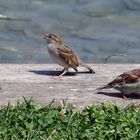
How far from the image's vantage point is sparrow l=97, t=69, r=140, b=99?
24.2ft

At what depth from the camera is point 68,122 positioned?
6.79 m

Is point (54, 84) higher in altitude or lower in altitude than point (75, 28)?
→ lower

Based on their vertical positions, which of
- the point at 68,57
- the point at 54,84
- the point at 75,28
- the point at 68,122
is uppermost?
the point at 75,28

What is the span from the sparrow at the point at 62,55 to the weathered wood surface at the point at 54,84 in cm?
8

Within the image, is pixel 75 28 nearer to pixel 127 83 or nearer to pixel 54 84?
pixel 54 84

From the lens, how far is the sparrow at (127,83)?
Result: 738cm

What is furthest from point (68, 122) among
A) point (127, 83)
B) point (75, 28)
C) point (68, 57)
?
point (75, 28)

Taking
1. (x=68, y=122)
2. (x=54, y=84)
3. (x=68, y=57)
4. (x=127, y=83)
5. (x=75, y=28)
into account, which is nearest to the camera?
(x=68, y=122)

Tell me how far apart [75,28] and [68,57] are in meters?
4.35

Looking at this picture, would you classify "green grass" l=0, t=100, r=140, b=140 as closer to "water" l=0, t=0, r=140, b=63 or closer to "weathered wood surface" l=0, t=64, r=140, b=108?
"weathered wood surface" l=0, t=64, r=140, b=108

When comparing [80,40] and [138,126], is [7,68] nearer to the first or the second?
[138,126]

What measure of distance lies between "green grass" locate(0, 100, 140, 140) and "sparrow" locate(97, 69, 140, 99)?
310 millimetres

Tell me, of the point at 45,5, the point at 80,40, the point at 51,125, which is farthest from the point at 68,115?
the point at 45,5

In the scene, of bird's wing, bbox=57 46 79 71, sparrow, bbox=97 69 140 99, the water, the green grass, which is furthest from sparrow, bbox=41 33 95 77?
the water
